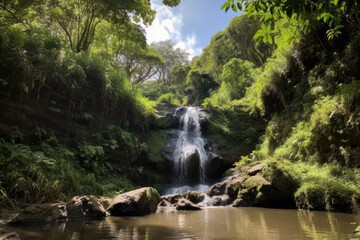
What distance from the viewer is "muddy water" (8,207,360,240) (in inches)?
207

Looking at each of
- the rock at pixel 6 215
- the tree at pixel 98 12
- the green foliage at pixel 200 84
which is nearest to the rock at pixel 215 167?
the tree at pixel 98 12

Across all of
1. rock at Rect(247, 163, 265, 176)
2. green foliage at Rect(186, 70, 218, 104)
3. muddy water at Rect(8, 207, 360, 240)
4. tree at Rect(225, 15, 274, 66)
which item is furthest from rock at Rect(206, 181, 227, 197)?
green foliage at Rect(186, 70, 218, 104)

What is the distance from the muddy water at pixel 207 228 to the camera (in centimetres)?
527

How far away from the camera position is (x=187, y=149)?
17250 millimetres

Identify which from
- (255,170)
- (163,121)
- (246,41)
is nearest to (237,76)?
(246,41)

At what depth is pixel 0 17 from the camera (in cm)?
1285

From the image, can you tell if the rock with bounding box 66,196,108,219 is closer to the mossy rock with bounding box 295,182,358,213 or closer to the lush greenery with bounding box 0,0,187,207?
the lush greenery with bounding box 0,0,187,207

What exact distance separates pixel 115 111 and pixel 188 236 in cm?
1121

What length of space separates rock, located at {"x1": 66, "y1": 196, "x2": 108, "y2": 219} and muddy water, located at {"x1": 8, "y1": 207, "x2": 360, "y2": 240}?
45 cm

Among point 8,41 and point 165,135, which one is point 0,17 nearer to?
point 8,41

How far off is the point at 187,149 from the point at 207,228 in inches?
441

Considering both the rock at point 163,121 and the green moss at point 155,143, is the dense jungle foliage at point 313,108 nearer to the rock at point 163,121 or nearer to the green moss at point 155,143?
the rock at point 163,121

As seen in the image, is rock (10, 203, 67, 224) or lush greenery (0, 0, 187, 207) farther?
lush greenery (0, 0, 187, 207)

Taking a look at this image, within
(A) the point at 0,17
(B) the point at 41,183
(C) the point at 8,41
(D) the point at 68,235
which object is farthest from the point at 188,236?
(A) the point at 0,17
